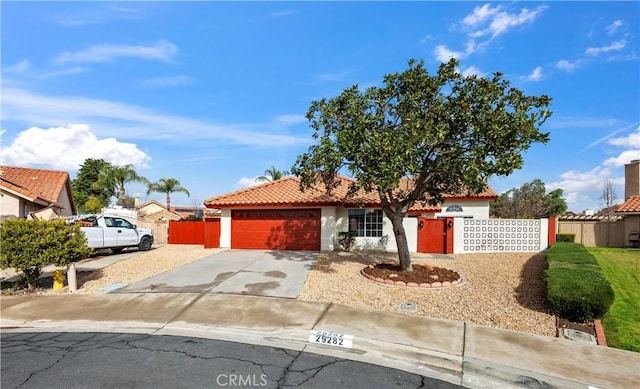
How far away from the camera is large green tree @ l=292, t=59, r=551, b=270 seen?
8.53 m

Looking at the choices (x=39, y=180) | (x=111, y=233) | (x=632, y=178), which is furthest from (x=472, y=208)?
(x=39, y=180)

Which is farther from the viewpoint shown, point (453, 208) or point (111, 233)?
point (453, 208)

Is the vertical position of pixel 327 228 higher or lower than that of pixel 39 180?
lower

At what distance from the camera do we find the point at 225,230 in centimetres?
1816

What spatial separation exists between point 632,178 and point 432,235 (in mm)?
19675

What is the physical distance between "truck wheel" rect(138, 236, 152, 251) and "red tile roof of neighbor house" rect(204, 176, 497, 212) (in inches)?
146

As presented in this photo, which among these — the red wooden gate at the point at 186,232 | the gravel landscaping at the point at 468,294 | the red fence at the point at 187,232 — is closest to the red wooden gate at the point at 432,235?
the gravel landscaping at the point at 468,294

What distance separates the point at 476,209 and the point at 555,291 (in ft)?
57.4

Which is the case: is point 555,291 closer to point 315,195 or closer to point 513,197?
point 315,195

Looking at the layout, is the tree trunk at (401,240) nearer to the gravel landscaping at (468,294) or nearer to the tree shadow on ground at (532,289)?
the gravel landscaping at (468,294)

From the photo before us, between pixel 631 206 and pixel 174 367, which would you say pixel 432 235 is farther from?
pixel 174 367

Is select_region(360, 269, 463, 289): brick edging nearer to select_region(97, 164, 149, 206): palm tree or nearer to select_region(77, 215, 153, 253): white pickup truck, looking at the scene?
select_region(77, 215, 153, 253): white pickup truck

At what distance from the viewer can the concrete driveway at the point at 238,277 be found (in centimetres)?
938

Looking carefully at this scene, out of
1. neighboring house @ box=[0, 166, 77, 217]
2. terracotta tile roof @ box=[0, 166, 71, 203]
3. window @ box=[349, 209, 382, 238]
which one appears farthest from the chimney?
terracotta tile roof @ box=[0, 166, 71, 203]
